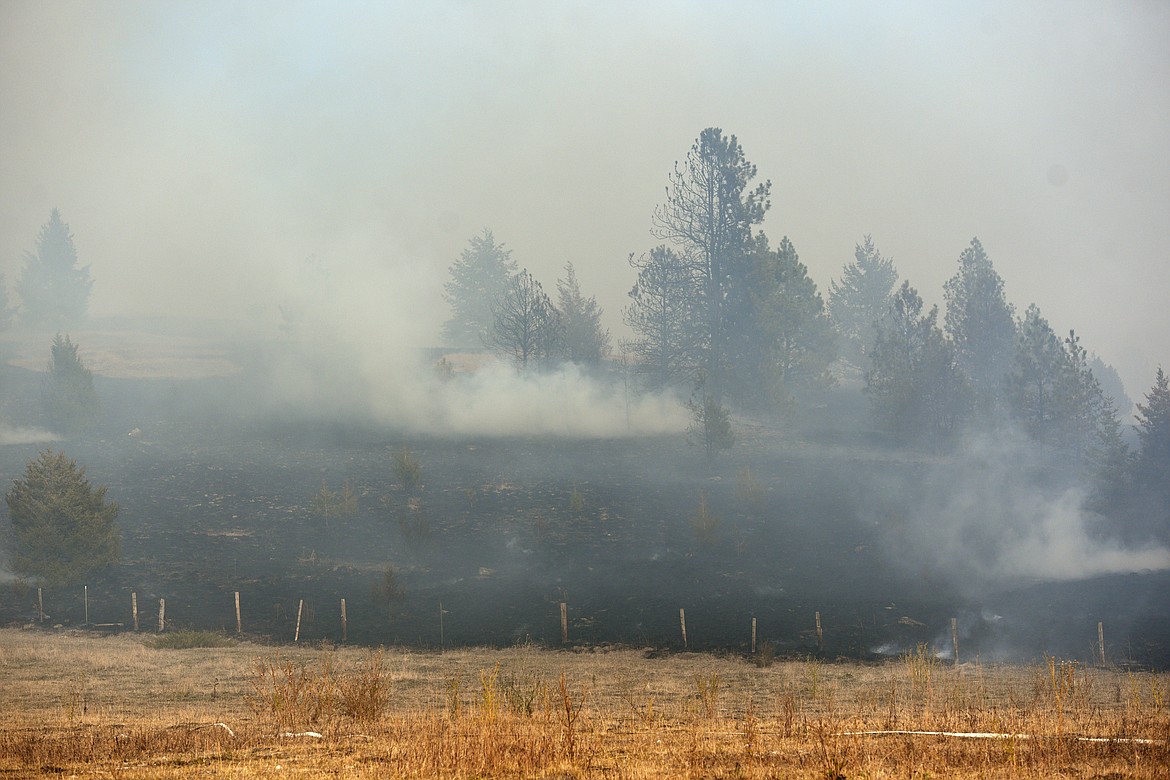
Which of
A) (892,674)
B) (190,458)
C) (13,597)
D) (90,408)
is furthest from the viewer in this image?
(90,408)

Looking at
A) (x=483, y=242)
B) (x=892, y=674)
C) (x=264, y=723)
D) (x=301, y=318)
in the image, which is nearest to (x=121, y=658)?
(x=264, y=723)

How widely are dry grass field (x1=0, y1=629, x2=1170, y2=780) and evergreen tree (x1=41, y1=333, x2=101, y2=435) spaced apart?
1471 inches

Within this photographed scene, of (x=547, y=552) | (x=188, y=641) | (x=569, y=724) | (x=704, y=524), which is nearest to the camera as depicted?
(x=569, y=724)

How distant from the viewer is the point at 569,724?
37.3ft

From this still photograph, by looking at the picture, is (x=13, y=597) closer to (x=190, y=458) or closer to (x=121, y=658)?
(x=121, y=658)

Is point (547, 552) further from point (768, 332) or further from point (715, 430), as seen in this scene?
point (768, 332)

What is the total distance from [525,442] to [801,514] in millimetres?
19308

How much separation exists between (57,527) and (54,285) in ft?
273

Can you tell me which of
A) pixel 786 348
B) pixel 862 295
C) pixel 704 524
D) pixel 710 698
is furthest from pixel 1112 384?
pixel 710 698

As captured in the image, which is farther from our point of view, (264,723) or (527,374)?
(527,374)

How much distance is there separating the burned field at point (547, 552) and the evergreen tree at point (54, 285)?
180 feet

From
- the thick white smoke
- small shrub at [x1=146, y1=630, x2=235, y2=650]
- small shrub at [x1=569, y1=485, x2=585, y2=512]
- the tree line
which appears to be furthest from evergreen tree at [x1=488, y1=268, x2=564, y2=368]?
small shrub at [x1=146, y1=630, x2=235, y2=650]

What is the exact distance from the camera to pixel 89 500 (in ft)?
119

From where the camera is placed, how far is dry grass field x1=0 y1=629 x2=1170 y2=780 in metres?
10.4
